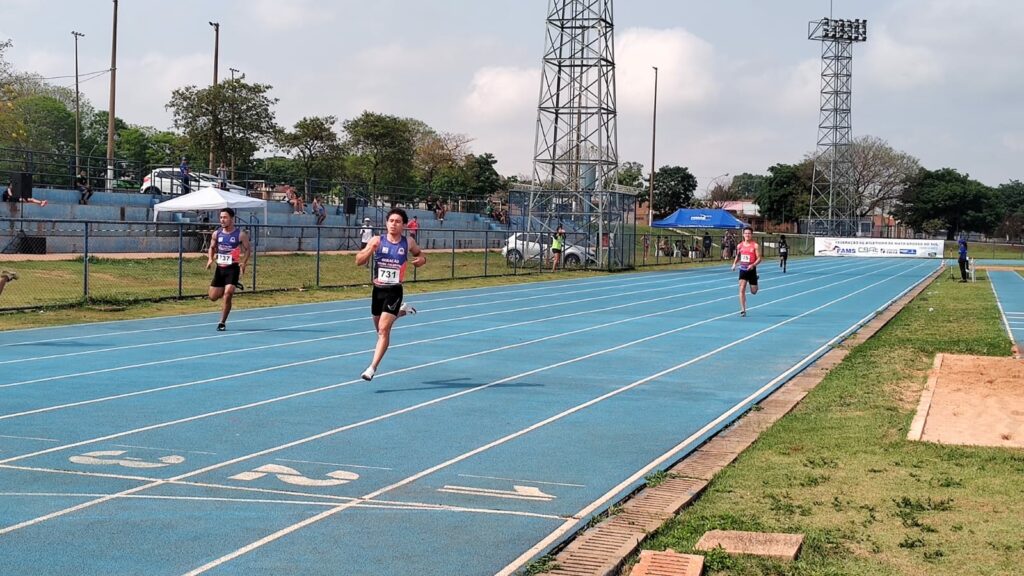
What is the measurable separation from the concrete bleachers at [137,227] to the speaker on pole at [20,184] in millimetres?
622

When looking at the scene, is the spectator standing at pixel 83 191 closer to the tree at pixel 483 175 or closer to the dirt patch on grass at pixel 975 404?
the dirt patch on grass at pixel 975 404

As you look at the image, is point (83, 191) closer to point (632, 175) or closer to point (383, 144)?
point (383, 144)

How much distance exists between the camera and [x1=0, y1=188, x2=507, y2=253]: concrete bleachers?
108ft

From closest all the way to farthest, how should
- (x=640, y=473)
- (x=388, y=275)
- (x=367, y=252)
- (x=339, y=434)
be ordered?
(x=640, y=473) → (x=339, y=434) → (x=367, y=252) → (x=388, y=275)

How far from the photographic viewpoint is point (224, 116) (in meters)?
53.3

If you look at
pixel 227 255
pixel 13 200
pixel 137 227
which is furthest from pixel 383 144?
pixel 227 255

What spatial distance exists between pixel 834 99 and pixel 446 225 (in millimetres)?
39735

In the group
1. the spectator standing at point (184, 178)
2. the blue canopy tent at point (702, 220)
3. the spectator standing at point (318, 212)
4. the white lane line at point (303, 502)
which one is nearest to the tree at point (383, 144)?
the blue canopy tent at point (702, 220)

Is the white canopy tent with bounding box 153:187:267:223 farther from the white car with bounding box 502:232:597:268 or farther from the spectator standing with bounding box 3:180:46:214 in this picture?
the white car with bounding box 502:232:597:268

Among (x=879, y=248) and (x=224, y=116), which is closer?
(x=224, y=116)

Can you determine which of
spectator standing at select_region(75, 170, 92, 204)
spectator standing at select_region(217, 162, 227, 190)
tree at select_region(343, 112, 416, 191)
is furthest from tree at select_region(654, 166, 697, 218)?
spectator standing at select_region(75, 170, 92, 204)

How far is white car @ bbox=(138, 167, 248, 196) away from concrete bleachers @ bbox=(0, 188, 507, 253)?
1049 millimetres

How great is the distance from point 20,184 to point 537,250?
20.1 metres

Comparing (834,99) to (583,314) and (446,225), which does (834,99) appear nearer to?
(446,225)
